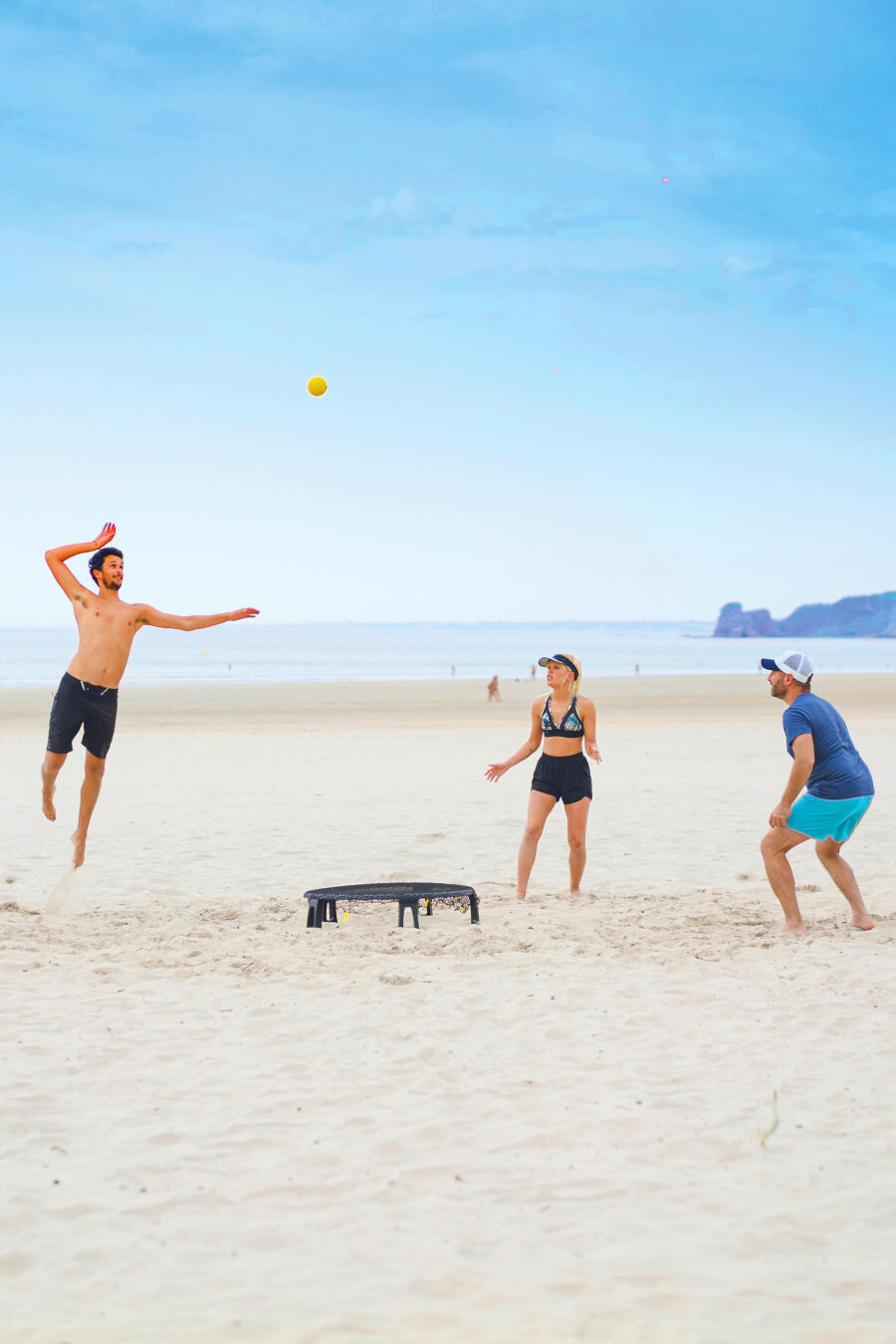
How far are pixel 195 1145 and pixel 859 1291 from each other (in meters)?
2.12

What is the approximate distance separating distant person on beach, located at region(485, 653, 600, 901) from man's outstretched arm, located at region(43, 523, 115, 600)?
2.91m

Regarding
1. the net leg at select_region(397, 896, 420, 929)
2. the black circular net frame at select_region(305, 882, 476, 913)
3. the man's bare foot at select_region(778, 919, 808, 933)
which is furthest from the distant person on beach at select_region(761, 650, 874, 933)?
the net leg at select_region(397, 896, 420, 929)

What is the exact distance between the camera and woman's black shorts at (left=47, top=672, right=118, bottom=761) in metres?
7.16

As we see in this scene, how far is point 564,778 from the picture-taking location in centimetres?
779

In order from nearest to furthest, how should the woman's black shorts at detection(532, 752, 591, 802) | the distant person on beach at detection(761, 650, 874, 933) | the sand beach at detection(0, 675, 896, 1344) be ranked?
the sand beach at detection(0, 675, 896, 1344)
the distant person on beach at detection(761, 650, 874, 933)
the woman's black shorts at detection(532, 752, 591, 802)

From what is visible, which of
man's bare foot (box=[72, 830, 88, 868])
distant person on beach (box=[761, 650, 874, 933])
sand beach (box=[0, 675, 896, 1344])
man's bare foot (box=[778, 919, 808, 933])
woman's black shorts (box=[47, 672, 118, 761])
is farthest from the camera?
man's bare foot (box=[72, 830, 88, 868])

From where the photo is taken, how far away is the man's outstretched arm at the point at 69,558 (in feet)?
22.5

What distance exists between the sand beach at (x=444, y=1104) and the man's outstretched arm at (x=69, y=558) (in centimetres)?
203

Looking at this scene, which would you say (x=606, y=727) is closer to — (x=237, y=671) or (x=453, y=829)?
(x=453, y=829)

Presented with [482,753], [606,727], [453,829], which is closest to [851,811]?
[453,829]

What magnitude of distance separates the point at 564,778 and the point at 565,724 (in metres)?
0.38

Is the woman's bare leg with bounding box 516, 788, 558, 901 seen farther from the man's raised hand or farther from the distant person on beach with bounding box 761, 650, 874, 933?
the man's raised hand

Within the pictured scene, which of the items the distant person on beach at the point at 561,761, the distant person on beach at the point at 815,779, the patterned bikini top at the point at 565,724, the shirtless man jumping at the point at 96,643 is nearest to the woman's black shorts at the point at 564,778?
the distant person on beach at the point at 561,761

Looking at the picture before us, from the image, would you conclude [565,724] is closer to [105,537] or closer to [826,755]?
[826,755]
